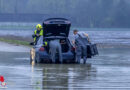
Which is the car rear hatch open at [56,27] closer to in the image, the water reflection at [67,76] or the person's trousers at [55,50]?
the person's trousers at [55,50]

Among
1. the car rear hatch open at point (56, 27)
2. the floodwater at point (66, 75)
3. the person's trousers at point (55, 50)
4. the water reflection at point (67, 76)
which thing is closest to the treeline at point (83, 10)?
the car rear hatch open at point (56, 27)

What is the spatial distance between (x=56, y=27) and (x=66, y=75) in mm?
5623

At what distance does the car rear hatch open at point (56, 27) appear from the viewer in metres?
21.7

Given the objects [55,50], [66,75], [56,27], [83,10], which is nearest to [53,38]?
[56,27]

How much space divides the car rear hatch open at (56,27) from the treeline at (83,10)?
88869mm

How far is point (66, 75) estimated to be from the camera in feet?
54.2

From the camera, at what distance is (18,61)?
72.7 ft

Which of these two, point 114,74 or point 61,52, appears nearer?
point 114,74

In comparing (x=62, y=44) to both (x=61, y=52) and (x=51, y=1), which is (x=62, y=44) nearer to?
(x=61, y=52)

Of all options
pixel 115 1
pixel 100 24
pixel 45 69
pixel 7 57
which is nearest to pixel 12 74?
pixel 45 69

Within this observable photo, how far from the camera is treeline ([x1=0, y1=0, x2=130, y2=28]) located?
115 m

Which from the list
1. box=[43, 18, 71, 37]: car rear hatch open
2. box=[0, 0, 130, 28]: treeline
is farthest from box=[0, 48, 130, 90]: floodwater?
box=[0, 0, 130, 28]: treeline

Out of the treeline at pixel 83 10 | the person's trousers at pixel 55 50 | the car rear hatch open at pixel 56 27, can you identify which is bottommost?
the treeline at pixel 83 10

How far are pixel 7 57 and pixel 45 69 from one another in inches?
222
